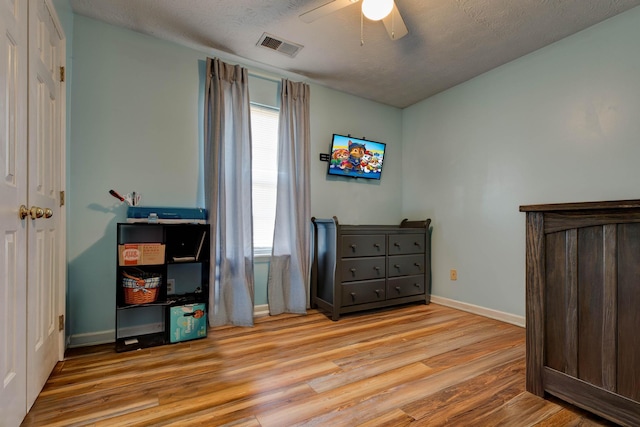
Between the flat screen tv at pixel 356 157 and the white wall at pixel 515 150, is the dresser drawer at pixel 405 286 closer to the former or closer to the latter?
the white wall at pixel 515 150

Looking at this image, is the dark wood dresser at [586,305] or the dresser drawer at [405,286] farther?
the dresser drawer at [405,286]

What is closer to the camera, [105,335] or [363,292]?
[105,335]

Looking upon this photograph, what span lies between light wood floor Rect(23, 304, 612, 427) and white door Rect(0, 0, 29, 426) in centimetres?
29

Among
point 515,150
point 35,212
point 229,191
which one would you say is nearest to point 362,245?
point 229,191

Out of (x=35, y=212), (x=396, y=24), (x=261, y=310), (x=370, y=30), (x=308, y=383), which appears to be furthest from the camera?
(x=261, y=310)

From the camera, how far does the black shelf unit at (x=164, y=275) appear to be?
2.28m

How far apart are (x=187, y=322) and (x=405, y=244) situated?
227 centimetres

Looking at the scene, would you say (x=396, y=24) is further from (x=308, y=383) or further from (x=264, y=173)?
(x=308, y=383)

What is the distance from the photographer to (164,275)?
2.32 metres

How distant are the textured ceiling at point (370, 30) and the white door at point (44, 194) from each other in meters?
0.71

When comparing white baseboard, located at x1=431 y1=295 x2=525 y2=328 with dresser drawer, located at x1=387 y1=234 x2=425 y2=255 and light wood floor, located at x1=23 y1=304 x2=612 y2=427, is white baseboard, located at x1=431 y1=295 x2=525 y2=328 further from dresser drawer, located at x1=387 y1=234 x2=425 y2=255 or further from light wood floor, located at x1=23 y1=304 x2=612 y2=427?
dresser drawer, located at x1=387 y1=234 x2=425 y2=255

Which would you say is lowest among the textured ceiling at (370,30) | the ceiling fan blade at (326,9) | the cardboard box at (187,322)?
the cardboard box at (187,322)

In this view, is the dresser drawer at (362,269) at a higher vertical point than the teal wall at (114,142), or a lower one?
lower

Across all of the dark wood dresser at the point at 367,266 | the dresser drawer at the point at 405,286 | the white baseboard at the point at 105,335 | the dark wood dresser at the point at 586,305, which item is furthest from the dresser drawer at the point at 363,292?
the white baseboard at the point at 105,335
